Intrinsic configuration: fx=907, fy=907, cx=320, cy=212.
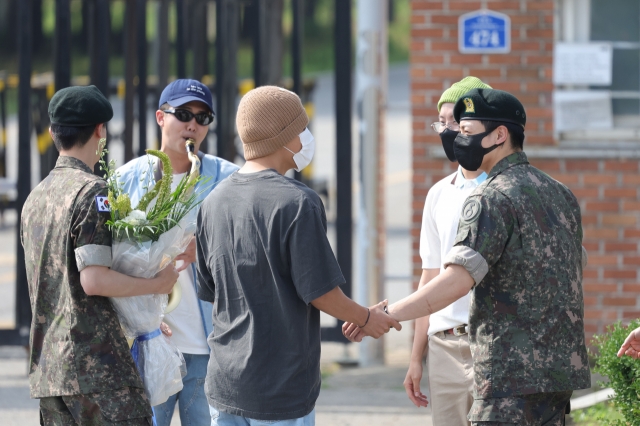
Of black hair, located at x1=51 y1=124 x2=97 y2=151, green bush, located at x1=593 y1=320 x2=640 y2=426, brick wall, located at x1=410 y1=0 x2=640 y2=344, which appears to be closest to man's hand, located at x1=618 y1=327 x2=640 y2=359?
green bush, located at x1=593 y1=320 x2=640 y2=426

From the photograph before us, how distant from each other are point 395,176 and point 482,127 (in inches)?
606

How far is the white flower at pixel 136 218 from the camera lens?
309 centimetres

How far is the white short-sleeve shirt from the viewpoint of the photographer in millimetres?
3602

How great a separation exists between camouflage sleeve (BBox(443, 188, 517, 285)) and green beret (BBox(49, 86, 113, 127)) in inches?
53.0

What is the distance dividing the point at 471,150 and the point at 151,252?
117 centimetres

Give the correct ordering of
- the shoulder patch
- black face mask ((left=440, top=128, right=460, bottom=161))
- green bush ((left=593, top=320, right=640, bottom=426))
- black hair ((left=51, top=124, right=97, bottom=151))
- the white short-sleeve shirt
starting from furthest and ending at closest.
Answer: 1. black face mask ((left=440, top=128, right=460, bottom=161))
2. the white short-sleeve shirt
3. green bush ((left=593, top=320, right=640, bottom=426))
4. black hair ((left=51, top=124, right=97, bottom=151))
5. the shoulder patch

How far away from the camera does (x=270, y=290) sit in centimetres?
288

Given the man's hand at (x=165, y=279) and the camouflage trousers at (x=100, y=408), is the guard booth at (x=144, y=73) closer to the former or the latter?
the man's hand at (x=165, y=279)

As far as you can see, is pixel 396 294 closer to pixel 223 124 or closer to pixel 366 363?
pixel 366 363

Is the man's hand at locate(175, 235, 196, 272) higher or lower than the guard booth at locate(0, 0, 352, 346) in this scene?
lower

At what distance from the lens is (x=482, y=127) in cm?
315

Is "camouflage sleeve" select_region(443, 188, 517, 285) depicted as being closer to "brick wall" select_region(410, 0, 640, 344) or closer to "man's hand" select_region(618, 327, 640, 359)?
"man's hand" select_region(618, 327, 640, 359)

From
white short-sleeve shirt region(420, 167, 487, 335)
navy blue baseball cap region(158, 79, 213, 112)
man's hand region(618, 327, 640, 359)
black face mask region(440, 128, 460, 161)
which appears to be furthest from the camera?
navy blue baseball cap region(158, 79, 213, 112)

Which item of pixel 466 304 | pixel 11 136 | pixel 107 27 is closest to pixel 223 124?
pixel 107 27
